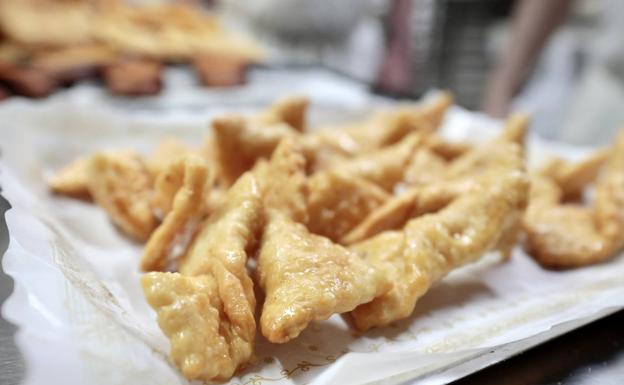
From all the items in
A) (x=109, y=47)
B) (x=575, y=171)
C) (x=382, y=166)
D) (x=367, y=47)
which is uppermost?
(x=382, y=166)

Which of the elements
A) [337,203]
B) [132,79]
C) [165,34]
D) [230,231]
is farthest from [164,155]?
[165,34]

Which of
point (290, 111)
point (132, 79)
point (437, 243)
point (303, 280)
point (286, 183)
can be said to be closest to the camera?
point (303, 280)

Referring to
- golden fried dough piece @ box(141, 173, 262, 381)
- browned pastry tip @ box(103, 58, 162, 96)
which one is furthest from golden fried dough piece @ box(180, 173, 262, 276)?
browned pastry tip @ box(103, 58, 162, 96)

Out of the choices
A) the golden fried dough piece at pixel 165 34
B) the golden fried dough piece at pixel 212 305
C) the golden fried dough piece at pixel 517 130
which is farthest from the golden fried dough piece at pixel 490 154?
the golden fried dough piece at pixel 165 34

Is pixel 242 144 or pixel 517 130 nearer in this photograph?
pixel 242 144

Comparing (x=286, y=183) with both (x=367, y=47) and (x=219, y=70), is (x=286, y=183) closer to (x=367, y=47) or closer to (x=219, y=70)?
(x=219, y=70)

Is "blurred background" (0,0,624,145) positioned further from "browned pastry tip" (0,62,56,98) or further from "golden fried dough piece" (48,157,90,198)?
"golden fried dough piece" (48,157,90,198)

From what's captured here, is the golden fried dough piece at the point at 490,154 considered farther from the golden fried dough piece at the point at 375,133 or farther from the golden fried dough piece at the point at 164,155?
the golden fried dough piece at the point at 164,155
